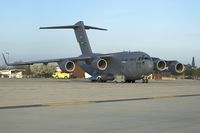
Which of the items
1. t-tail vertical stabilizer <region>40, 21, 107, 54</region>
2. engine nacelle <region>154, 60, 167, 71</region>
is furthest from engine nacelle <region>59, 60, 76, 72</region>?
engine nacelle <region>154, 60, 167, 71</region>

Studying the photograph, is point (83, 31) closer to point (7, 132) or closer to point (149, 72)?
point (149, 72)

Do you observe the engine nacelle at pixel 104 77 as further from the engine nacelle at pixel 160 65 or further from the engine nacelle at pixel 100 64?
the engine nacelle at pixel 160 65

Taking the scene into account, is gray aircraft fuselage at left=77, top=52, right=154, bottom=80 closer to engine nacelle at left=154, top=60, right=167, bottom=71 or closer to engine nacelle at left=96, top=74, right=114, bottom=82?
engine nacelle at left=96, top=74, right=114, bottom=82

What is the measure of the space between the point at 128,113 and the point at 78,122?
299 centimetres

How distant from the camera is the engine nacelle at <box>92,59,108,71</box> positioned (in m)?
49.0

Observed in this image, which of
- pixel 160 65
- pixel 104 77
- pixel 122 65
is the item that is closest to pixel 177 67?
pixel 160 65

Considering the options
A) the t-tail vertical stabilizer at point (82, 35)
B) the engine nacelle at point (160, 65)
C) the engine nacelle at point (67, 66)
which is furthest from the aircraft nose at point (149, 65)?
the t-tail vertical stabilizer at point (82, 35)

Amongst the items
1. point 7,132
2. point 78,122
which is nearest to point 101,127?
point 78,122

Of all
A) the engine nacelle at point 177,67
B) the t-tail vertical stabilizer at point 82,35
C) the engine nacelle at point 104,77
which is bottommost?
the engine nacelle at point 104,77

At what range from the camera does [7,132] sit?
31.3 feet

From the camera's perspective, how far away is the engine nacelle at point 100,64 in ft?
161

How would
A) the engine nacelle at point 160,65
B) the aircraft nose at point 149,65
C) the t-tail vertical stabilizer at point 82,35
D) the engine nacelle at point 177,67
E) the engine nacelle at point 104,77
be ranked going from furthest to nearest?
the t-tail vertical stabilizer at point 82,35, the engine nacelle at point 104,77, the engine nacelle at point 177,67, the engine nacelle at point 160,65, the aircraft nose at point 149,65

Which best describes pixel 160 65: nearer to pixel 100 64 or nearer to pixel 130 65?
pixel 130 65

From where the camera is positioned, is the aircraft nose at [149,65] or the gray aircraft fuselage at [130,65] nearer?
the aircraft nose at [149,65]
